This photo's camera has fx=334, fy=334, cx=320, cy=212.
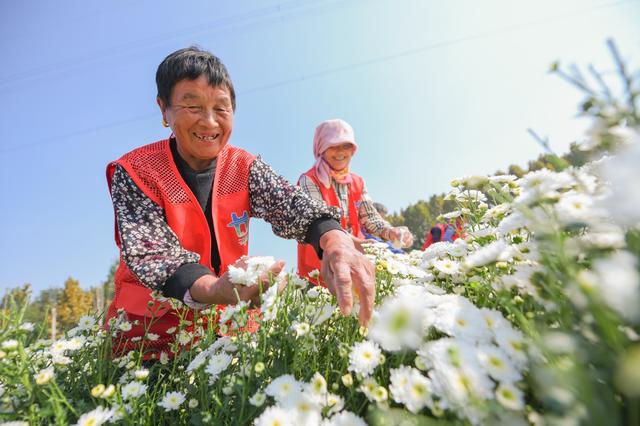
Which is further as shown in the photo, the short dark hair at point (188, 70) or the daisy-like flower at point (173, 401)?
the short dark hair at point (188, 70)

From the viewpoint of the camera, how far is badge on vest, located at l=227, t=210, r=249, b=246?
68.5 inches

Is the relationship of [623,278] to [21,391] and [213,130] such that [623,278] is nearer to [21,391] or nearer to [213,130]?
[21,391]

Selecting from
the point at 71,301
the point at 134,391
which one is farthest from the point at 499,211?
the point at 71,301

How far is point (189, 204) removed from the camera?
5.10 ft

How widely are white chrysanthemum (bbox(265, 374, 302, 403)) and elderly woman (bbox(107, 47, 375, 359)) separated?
1.43 feet

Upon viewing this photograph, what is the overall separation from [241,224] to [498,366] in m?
1.46

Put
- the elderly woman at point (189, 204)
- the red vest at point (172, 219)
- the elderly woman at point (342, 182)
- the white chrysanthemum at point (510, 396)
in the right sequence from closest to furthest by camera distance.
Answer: the white chrysanthemum at point (510, 396) < the elderly woman at point (189, 204) < the red vest at point (172, 219) < the elderly woman at point (342, 182)

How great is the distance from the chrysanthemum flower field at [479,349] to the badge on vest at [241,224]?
0.77 m

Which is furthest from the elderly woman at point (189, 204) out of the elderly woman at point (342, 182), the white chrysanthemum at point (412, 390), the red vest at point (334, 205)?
the elderly woman at point (342, 182)

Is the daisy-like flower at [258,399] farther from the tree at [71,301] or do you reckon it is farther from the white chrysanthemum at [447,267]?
the tree at [71,301]

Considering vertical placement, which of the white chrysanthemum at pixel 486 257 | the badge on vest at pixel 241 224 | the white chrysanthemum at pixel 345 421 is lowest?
the white chrysanthemum at pixel 345 421

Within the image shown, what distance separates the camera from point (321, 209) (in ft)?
4.90

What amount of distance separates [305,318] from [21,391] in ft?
2.29

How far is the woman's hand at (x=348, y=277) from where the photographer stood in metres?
0.87
